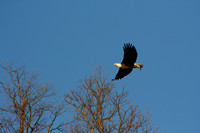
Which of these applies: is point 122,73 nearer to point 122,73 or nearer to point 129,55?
point 122,73

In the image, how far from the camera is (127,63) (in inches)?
482

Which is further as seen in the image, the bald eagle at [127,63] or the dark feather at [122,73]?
the dark feather at [122,73]

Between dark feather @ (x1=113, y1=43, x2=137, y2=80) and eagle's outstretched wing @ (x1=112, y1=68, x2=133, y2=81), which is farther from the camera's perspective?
eagle's outstretched wing @ (x1=112, y1=68, x2=133, y2=81)

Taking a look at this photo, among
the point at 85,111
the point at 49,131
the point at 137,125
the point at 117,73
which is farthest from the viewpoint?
the point at 117,73

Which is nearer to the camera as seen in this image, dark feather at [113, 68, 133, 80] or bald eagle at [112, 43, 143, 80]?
bald eagle at [112, 43, 143, 80]

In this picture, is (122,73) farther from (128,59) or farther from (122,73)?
(128,59)

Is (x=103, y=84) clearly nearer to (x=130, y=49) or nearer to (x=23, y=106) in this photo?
(x=130, y=49)

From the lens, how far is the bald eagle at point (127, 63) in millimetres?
11602

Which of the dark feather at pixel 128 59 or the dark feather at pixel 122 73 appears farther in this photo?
the dark feather at pixel 122 73

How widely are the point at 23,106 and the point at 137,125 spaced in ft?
13.0

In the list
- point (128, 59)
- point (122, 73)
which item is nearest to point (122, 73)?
point (122, 73)

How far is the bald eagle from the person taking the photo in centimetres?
1160

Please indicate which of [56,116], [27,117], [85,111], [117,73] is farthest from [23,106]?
[117,73]

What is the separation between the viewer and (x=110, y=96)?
1059 cm
